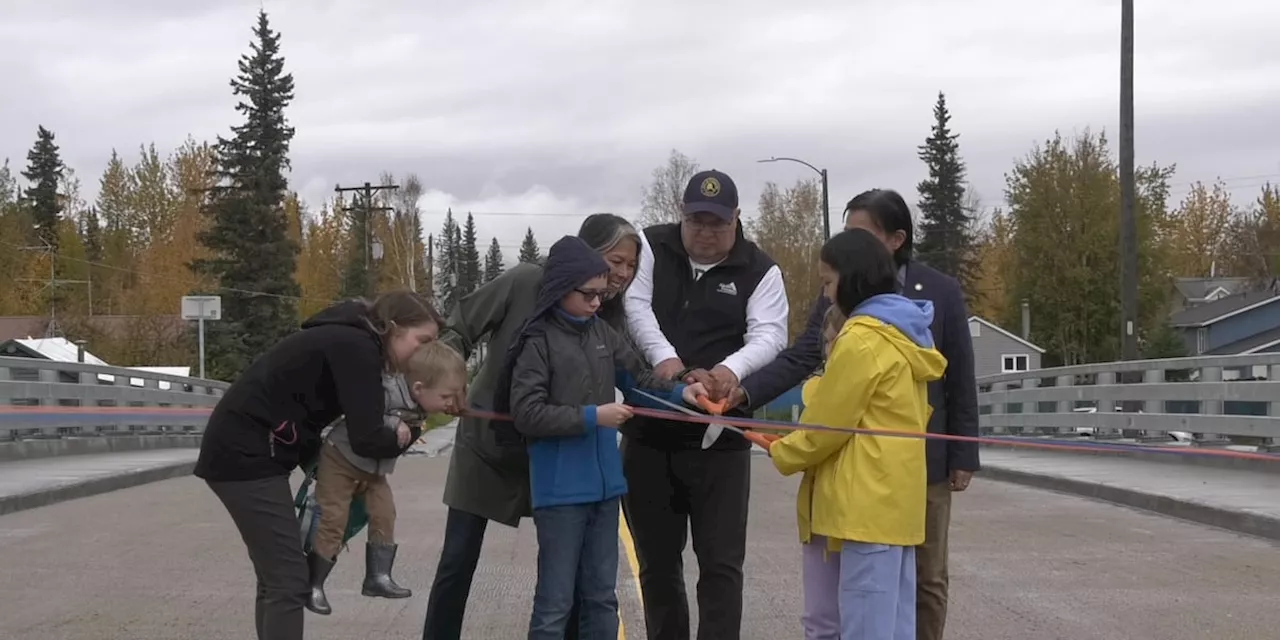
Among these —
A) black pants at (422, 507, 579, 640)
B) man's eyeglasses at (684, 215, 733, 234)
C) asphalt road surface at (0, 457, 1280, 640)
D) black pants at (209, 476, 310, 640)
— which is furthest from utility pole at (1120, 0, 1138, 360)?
black pants at (209, 476, 310, 640)

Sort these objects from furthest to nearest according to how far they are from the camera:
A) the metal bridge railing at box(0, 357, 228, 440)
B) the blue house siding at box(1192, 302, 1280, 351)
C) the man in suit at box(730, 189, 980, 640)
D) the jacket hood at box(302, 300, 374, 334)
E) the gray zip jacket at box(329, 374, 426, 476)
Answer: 1. the blue house siding at box(1192, 302, 1280, 351)
2. the metal bridge railing at box(0, 357, 228, 440)
3. the man in suit at box(730, 189, 980, 640)
4. the gray zip jacket at box(329, 374, 426, 476)
5. the jacket hood at box(302, 300, 374, 334)

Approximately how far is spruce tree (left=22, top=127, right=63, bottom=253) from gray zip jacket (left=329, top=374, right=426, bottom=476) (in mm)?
76315

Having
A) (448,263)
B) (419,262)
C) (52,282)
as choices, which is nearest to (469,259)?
(448,263)

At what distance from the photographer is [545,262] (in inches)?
186

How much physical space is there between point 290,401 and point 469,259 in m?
158

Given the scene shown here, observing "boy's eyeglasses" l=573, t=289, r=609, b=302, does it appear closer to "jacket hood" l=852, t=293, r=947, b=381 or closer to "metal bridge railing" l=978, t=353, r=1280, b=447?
"jacket hood" l=852, t=293, r=947, b=381

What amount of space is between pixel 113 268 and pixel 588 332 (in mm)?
69539

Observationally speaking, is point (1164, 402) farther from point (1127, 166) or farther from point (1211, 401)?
point (1127, 166)

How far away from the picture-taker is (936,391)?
485 centimetres

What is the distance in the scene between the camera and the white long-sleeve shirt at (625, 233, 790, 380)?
495cm

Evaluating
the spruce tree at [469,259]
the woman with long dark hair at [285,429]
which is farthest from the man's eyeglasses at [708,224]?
the spruce tree at [469,259]

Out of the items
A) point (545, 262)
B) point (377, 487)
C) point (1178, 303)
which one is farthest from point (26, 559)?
point (1178, 303)

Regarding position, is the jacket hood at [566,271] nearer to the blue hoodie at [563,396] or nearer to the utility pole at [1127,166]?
the blue hoodie at [563,396]

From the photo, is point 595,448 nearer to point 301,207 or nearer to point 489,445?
point 489,445
